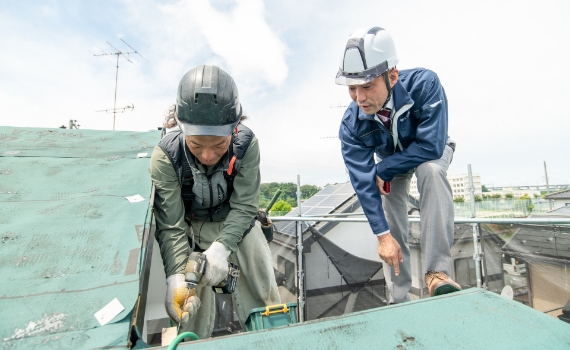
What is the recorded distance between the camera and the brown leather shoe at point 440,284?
57.0 inches

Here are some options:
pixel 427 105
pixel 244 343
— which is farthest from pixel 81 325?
pixel 427 105

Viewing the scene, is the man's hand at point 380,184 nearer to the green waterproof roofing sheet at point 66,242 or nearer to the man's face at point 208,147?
the man's face at point 208,147

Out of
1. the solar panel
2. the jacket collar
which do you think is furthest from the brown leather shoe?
the solar panel

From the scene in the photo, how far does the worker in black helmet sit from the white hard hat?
0.69 metres

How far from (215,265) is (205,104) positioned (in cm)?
94

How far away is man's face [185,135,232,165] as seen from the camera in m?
1.81

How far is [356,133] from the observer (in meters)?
2.10

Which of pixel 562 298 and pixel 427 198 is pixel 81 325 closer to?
pixel 427 198

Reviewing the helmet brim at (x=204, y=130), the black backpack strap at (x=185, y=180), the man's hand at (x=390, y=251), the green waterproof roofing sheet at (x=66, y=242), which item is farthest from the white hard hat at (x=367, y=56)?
the green waterproof roofing sheet at (x=66, y=242)

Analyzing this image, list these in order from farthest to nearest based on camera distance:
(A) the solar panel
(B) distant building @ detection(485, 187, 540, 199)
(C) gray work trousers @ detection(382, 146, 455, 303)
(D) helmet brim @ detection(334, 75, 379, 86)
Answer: (B) distant building @ detection(485, 187, 540, 199) < (A) the solar panel < (D) helmet brim @ detection(334, 75, 379, 86) < (C) gray work trousers @ detection(382, 146, 455, 303)

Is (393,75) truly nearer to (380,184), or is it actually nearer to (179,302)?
(380,184)

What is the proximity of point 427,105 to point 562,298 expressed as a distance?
1728mm

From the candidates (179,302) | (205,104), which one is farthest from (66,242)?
(205,104)

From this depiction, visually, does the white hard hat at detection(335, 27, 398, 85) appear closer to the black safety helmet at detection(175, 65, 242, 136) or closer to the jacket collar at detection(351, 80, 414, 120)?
the jacket collar at detection(351, 80, 414, 120)
